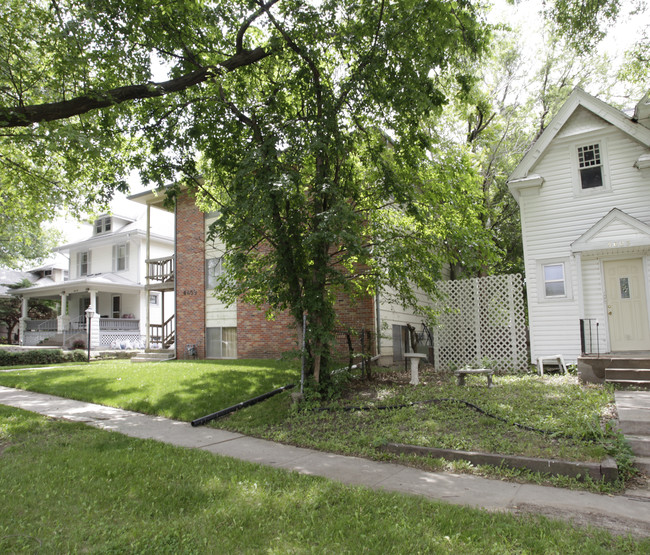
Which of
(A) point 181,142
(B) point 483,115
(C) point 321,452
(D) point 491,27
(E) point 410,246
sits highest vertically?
(B) point 483,115

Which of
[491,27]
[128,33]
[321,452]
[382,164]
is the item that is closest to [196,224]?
[128,33]

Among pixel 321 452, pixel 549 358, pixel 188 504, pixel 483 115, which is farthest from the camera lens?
pixel 483 115

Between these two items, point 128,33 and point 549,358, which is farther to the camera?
point 549,358

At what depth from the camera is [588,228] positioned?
11.6 meters

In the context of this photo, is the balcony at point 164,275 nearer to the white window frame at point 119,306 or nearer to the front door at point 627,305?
the white window frame at point 119,306

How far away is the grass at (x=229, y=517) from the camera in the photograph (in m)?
3.08

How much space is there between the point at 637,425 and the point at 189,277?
15694 millimetres

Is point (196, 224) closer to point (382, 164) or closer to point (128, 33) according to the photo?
point (128, 33)

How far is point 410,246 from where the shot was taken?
345 inches

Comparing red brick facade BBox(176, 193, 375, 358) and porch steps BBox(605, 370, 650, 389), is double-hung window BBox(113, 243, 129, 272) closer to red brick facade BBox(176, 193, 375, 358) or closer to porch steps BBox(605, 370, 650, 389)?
red brick facade BBox(176, 193, 375, 358)

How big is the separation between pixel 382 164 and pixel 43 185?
979 centimetres

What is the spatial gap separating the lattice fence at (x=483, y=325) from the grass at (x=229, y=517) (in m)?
7.47

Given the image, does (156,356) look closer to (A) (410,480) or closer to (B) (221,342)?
(B) (221,342)

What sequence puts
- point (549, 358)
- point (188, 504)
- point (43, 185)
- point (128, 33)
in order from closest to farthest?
point (188, 504) → point (128, 33) → point (549, 358) → point (43, 185)
